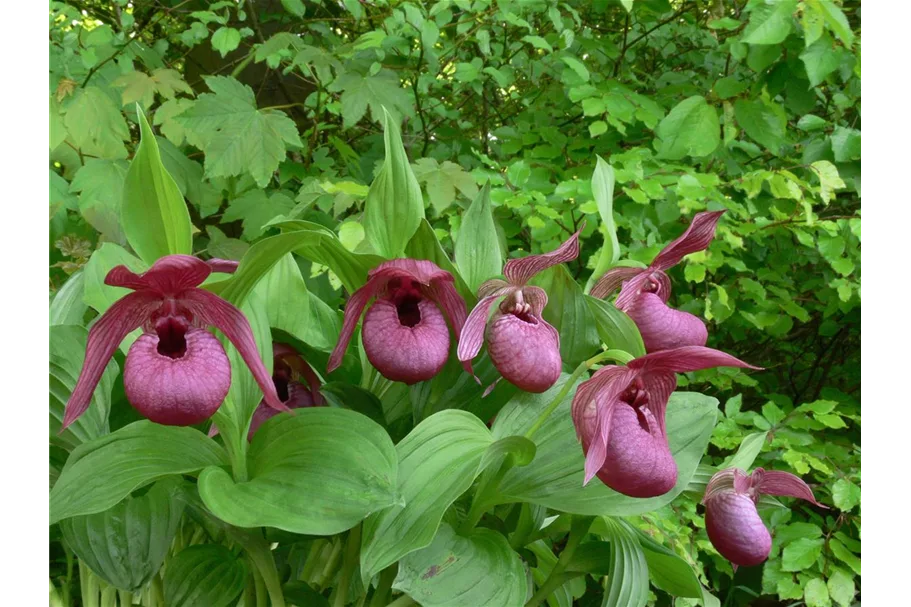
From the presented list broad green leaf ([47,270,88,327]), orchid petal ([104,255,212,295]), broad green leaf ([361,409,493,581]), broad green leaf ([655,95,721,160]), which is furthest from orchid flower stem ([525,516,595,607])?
broad green leaf ([655,95,721,160])

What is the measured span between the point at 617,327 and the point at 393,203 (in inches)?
8.0

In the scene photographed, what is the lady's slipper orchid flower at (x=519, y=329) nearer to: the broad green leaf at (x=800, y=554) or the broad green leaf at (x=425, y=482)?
the broad green leaf at (x=425, y=482)

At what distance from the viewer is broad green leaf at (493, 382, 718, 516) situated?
50 centimetres

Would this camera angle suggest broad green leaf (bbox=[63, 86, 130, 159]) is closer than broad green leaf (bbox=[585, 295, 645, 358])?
No

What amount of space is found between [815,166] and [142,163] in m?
1.19

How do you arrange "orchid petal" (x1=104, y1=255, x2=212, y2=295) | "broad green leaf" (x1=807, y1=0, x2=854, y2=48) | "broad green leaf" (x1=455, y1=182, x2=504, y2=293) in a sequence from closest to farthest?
"orchid petal" (x1=104, y1=255, x2=212, y2=295) → "broad green leaf" (x1=455, y1=182, x2=504, y2=293) → "broad green leaf" (x1=807, y1=0, x2=854, y2=48)

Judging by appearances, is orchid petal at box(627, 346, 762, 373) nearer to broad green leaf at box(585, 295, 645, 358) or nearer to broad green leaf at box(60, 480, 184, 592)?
broad green leaf at box(585, 295, 645, 358)

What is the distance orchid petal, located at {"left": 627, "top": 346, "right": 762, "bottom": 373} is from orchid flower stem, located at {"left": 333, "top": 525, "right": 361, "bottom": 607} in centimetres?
24

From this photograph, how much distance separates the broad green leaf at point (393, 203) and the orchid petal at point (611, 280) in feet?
0.60

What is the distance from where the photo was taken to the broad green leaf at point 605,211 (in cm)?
60

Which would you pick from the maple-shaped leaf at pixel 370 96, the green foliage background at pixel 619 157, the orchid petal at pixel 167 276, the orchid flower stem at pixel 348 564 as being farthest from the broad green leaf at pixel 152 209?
the maple-shaped leaf at pixel 370 96
